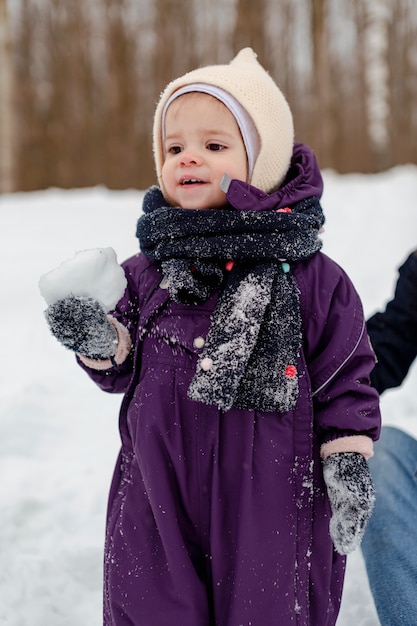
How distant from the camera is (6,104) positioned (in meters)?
8.68

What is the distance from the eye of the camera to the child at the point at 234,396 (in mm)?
1262

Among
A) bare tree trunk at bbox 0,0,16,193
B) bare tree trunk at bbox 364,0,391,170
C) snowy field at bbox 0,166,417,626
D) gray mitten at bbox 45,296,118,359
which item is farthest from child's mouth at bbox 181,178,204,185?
bare tree trunk at bbox 364,0,391,170

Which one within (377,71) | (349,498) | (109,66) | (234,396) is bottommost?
(349,498)

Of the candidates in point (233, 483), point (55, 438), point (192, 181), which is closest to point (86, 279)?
point (192, 181)

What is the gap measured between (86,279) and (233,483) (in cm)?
52

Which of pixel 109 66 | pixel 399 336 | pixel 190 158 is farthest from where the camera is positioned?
pixel 109 66

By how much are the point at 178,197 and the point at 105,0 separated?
51.3 feet

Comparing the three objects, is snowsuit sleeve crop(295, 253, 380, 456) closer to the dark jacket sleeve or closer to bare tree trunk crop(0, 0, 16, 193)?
the dark jacket sleeve

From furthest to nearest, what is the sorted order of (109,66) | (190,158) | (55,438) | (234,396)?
1. (109,66)
2. (55,438)
3. (190,158)
4. (234,396)

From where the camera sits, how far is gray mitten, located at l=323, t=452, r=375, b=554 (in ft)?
4.03

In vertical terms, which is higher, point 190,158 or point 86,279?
point 190,158

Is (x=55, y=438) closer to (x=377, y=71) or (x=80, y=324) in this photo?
(x=80, y=324)

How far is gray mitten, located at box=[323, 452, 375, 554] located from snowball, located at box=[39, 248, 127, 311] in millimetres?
576

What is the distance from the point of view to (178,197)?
140 cm
